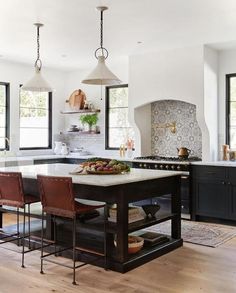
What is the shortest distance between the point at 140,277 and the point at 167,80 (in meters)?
3.68

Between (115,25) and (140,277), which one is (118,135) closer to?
(115,25)

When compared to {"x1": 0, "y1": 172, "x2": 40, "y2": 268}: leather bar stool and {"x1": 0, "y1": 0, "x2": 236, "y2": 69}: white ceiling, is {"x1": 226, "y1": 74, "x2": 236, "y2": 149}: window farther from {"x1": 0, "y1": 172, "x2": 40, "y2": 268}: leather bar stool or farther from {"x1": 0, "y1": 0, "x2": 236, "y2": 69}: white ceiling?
{"x1": 0, "y1": 172, "x2": 40, "y2": 268}: leather bar stool

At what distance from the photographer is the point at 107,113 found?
26.0 ft

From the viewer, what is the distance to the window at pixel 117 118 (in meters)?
7.67

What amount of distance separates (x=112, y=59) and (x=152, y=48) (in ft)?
3.90

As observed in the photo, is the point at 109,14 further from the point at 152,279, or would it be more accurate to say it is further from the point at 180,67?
the point at 152,279

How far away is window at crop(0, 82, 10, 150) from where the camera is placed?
7.40 m

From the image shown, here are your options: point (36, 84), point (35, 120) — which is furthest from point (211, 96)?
point (35, 120)

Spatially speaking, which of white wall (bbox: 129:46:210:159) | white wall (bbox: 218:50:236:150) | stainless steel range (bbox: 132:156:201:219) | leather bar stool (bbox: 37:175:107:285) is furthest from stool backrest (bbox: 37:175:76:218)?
white wall (bbox: 218:50:236:150)

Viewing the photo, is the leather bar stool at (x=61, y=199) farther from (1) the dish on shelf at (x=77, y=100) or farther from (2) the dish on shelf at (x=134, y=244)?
(1) the dish on shelf at (x=77, y=100)

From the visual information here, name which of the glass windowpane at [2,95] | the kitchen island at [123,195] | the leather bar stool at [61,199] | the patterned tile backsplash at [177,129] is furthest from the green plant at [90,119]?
the leather bar stool at [61,199]

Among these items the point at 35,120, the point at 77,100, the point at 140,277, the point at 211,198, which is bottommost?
the point at 140,277

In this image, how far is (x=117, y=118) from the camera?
7816 mm

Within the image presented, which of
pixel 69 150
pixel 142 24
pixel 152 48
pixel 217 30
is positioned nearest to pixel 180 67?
pixel 152 48
